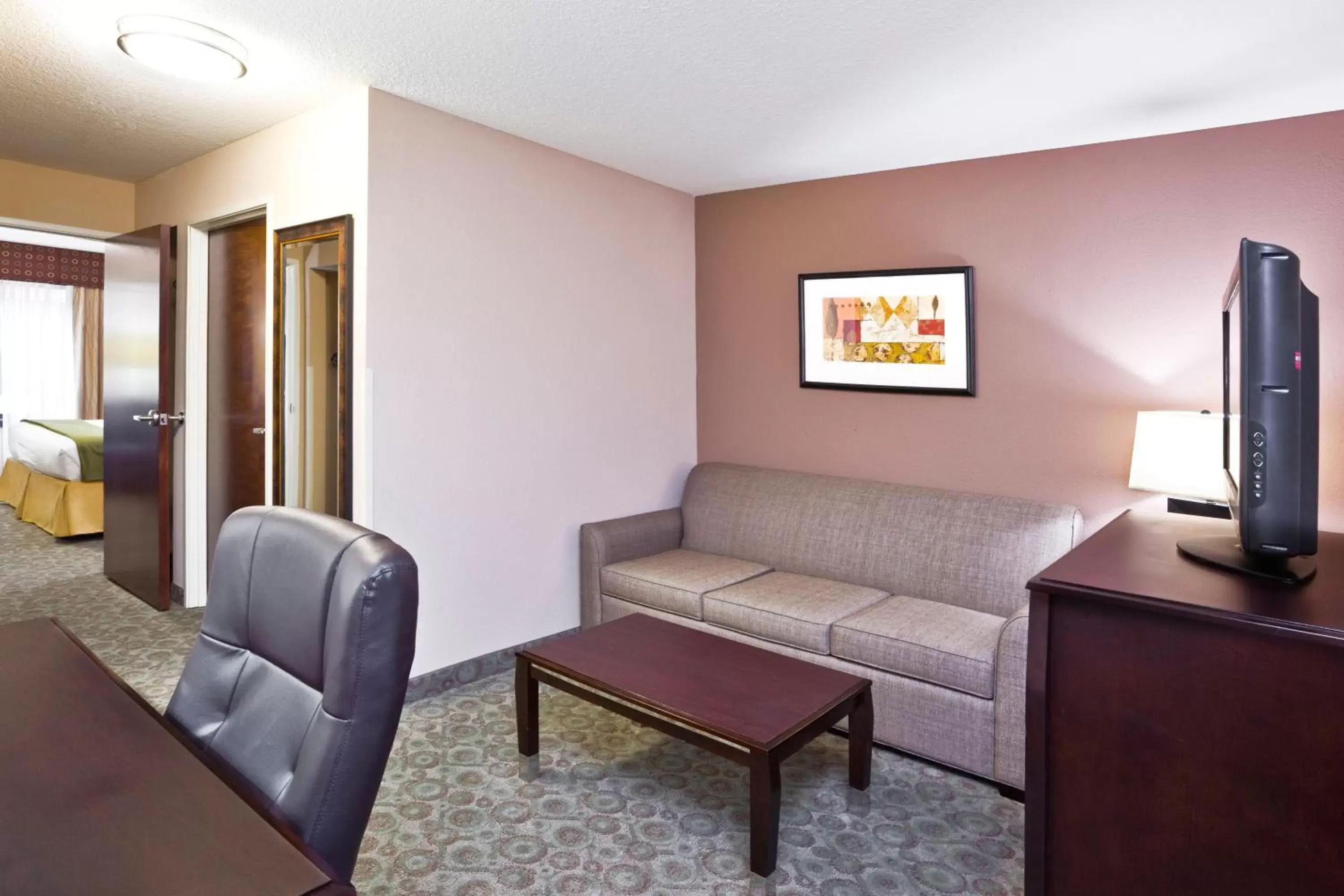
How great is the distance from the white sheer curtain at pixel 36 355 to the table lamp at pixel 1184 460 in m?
8.57

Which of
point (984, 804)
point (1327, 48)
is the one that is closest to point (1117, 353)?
point (1327, 48)

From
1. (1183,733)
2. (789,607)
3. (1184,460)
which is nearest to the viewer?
(1183,733)

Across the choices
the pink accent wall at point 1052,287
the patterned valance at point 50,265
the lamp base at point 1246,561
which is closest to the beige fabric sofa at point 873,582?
the pink accent wall at point 1052,287

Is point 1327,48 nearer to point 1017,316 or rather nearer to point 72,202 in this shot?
point 1017,316

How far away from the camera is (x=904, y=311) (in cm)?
337

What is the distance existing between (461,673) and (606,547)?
0.80 m

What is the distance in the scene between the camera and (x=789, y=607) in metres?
2.87

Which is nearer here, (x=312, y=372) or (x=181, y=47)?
(x=181, y=47)

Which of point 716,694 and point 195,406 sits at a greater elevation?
point 195,406

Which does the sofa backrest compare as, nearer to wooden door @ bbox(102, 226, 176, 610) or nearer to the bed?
wooden door @ bbox(102, 226, 176, 610)

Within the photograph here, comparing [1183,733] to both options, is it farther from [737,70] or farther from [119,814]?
[737,70]

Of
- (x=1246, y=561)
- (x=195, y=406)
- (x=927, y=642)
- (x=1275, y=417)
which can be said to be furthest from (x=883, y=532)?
(x=195, y=406)

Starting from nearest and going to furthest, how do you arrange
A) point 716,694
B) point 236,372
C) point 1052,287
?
point 716,694 < point 1052,287 < point 236,372

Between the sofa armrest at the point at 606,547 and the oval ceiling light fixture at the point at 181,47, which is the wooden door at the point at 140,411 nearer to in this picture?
the oval ceiling light fixture at the point at 181,47
